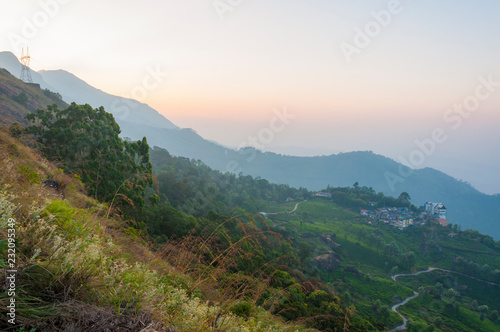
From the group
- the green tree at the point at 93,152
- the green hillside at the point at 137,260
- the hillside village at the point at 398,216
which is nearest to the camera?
the green hillside at the point at 137,260

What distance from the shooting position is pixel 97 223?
11.6ft

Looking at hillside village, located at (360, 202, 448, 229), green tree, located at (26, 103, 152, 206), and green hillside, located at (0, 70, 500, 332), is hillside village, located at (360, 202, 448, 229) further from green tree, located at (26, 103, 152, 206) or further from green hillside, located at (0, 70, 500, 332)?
green tree, located at (26, 103, 152, 206)

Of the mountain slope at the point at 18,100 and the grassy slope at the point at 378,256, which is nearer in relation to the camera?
the mountain slope at the point at 18,100

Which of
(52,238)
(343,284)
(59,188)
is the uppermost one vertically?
(52,238)

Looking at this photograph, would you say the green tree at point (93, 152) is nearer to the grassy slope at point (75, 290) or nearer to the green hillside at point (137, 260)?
the green hillside at point (137, 260)

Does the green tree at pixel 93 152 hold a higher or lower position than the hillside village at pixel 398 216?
lower

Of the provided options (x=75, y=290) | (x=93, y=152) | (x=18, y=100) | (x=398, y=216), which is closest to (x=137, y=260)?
(x=75, y=290)

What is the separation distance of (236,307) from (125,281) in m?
1.45

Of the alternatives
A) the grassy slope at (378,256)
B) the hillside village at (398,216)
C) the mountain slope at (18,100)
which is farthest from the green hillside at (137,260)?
the hillside village at (398,216)

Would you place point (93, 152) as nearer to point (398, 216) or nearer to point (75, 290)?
point (75, 290)

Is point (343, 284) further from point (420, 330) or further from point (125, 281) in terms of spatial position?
point (125, 281)

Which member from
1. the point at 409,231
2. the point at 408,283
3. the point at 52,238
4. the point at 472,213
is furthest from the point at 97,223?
the point at 472,213

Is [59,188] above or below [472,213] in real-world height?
below

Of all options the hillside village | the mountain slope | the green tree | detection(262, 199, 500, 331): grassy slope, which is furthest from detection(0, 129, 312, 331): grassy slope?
the hillside village
